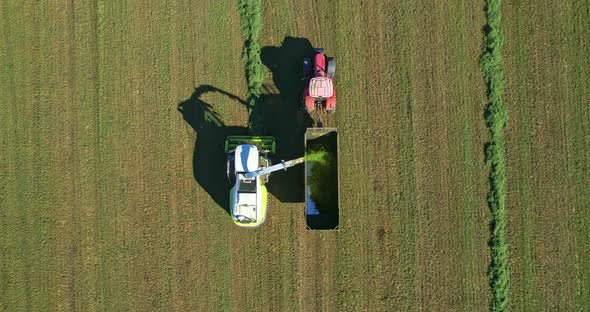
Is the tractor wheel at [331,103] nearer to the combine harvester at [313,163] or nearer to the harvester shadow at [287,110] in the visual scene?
the combine harvester at [313,163]

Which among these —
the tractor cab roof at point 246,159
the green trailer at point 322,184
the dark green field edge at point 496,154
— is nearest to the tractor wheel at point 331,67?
the green trailer at point 322,184

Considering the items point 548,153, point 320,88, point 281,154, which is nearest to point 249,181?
point 281,154

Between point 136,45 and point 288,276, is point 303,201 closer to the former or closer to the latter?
point 288,276

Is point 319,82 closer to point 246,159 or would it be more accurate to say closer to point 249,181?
point 246,159

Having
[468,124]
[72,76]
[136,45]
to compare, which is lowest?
[468,124]

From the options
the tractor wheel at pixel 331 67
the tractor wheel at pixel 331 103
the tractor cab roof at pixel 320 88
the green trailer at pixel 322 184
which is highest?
the tractor wheel at pixel 331 67

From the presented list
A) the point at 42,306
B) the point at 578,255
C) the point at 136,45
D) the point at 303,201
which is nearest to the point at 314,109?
the point at 303,201
